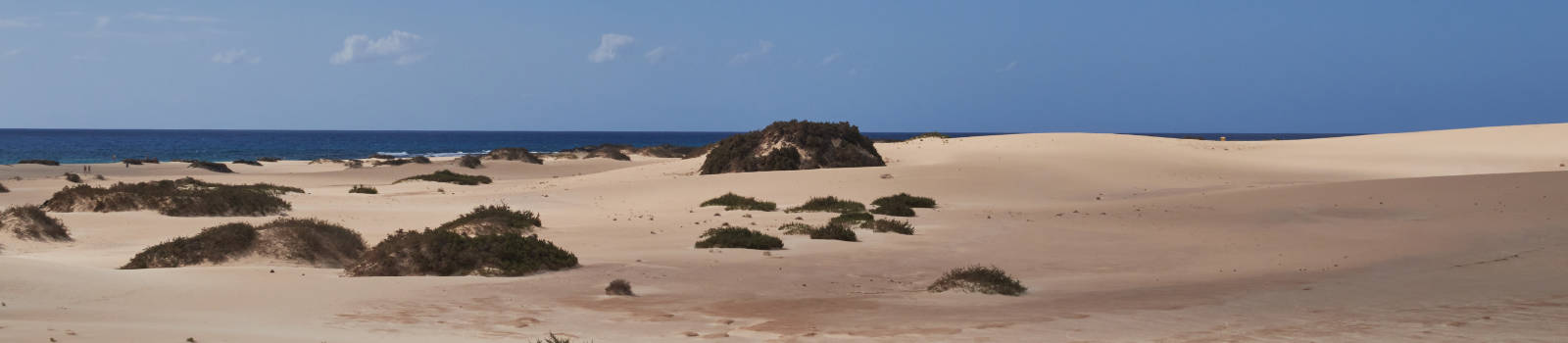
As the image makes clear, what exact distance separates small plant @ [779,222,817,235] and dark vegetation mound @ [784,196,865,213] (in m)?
4.05

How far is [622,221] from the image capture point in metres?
21.4

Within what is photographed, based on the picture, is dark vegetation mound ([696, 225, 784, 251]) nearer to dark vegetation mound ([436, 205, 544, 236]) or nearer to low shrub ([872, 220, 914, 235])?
dark vegetation mound ([436, 205, 544, 236])

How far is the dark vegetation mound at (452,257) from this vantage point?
12438 mm

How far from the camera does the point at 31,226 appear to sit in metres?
15.8

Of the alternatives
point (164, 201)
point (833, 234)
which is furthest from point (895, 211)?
point (164, 201)

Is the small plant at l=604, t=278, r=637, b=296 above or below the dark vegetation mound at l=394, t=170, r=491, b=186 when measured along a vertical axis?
above

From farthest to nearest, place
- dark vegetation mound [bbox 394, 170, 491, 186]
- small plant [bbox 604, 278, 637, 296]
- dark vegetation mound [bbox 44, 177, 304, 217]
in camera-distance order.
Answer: dark vegetation mound [bbox 394, 170, 491, 186] → dark vegetation mound [bbox 44, 177, 304, 217] → small plant [bbox 604, 278, 637, 296]

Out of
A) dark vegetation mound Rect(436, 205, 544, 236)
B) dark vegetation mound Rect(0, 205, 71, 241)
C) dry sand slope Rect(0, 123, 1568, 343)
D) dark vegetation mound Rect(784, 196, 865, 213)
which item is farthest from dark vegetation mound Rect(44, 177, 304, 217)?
dark vegetation mound Rect(784, 196, 865, 213)

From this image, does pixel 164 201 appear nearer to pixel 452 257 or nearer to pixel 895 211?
pixel 452 257

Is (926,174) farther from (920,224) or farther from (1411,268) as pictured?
(1411,268)

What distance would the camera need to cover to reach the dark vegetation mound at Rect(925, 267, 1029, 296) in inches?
452

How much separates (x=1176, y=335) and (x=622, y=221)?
1407 cm

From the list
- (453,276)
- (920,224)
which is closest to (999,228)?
(920,224)

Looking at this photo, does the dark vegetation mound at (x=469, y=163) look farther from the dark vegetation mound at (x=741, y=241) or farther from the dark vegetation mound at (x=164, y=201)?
the dark vegetation mound at (x=741, y=241)
